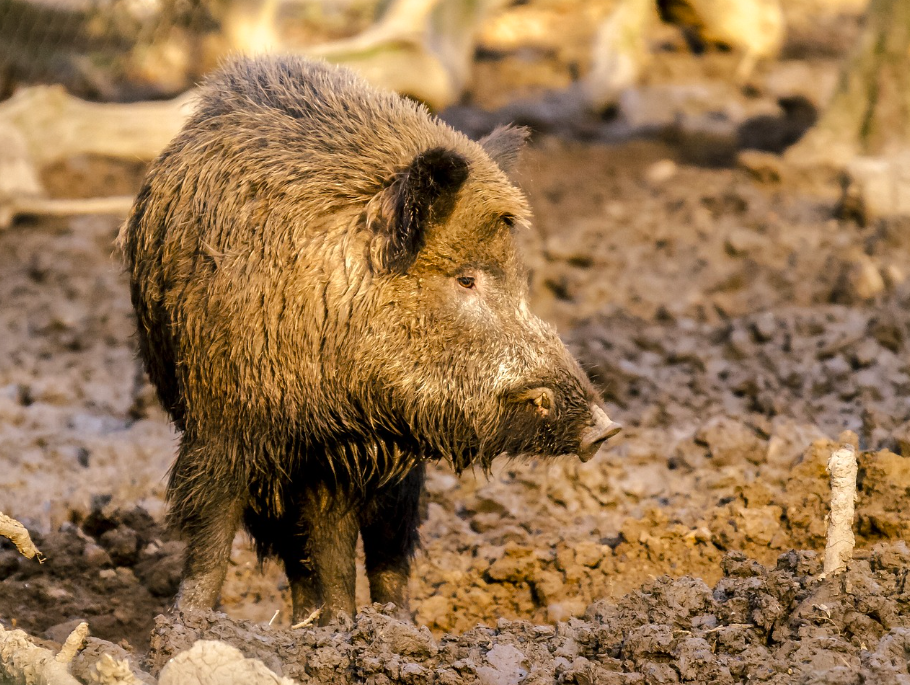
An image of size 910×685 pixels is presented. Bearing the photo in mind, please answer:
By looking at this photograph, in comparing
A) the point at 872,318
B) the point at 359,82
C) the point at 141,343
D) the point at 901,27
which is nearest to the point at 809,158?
the point at 901,27

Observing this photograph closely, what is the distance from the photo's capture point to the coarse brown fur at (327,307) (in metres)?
4.09

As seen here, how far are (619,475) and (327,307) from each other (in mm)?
2370

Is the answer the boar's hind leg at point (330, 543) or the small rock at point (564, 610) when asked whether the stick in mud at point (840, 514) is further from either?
the boar's hind leg at point (330, 543)

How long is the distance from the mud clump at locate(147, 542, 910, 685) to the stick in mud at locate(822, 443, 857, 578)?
0.06 meters

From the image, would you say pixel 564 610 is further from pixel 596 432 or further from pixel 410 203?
pixel 410 203

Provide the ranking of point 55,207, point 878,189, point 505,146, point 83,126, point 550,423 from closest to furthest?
point 550,423 < point 505,146 < point 878,189 < point 55,207 < point 83,126

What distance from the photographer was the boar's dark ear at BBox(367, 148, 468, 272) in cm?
396

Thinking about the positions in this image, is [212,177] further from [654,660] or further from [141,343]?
[654,660]

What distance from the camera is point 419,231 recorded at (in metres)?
4.08

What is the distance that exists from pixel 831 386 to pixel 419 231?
3.45m

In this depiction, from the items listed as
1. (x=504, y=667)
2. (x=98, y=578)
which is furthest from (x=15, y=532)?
(x=504, y=667)

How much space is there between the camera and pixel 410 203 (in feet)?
13.1

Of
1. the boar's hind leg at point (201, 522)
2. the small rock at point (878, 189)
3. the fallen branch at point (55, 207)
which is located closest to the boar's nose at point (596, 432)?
the boar's hind leg at point (201, 522)

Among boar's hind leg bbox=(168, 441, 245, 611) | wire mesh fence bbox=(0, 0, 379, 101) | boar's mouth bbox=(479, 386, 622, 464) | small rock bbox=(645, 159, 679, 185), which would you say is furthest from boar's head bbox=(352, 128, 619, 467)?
wire mesh fence bbox=(0, 0, 379, 101)
